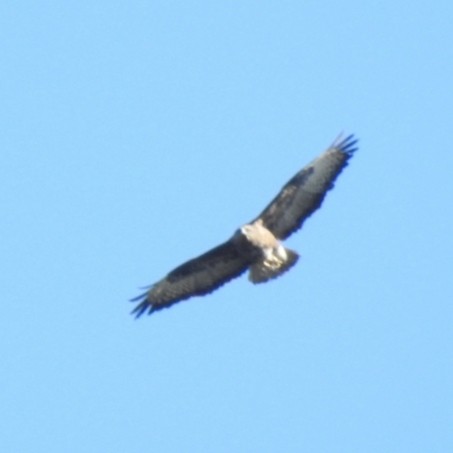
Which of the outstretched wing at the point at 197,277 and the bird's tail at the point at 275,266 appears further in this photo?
the outstretched wing at the point at 197,277

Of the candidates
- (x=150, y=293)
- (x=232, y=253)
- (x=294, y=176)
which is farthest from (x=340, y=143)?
(x=150, y=293)

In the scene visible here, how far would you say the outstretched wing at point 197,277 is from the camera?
16.1 m

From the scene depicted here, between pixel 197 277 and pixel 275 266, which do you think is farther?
pixel 197 277

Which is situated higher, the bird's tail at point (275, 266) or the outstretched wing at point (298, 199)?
the outstretched wing at point (298, 199)

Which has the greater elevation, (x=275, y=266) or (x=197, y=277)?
(x=197, y=277)

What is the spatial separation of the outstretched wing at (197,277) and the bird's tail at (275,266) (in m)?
0.31

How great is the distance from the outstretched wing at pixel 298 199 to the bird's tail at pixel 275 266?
28 centimetres

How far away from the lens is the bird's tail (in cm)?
1562

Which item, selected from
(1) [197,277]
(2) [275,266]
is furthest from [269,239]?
(1) [197,277]

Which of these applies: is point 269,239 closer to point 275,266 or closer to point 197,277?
point 275,266

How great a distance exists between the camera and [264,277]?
51.5 feet

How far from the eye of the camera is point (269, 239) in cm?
1563

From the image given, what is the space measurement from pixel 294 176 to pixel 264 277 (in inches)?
44.8

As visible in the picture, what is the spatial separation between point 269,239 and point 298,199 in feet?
1.87
